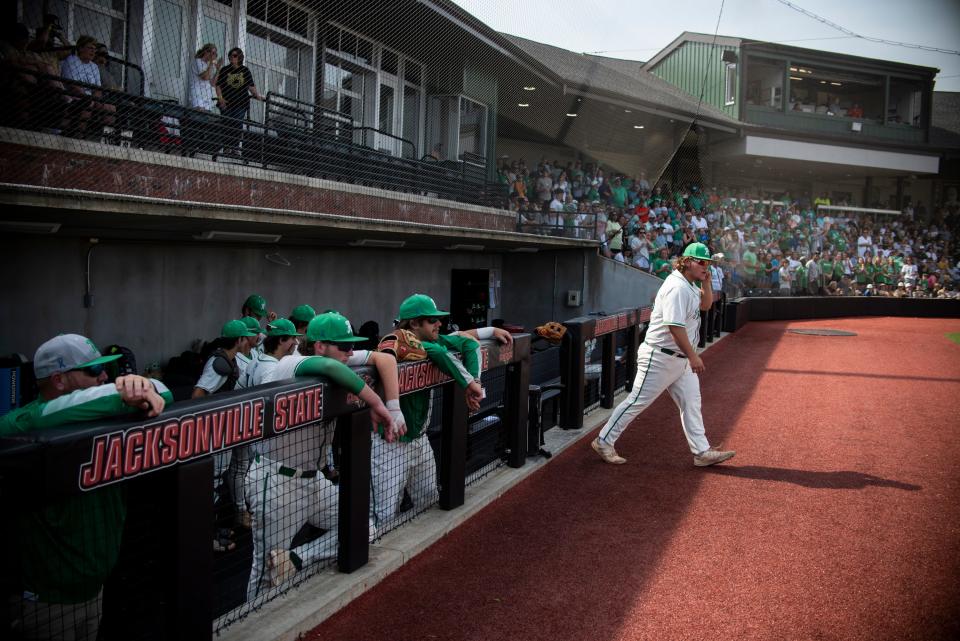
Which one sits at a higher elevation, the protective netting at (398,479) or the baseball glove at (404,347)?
the baseball glove at (404,347)

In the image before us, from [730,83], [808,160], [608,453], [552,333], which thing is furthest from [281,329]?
[808,160]

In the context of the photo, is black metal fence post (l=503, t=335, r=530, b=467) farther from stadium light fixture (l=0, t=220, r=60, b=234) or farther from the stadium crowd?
the stadium crowd

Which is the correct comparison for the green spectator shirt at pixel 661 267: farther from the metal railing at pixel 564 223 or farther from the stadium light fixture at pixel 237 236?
the stadium light fixture at pixel 237 236

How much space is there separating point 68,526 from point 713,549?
3273mm

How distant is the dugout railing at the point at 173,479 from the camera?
207cm

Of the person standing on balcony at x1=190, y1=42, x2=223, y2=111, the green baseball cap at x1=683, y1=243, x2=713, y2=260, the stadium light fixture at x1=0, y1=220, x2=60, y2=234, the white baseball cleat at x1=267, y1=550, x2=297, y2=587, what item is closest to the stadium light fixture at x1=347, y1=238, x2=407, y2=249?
the person standing on balcony at x1=190, y1=42, x2=223, y2=111

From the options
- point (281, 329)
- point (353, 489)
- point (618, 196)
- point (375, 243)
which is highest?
point (618, 196)

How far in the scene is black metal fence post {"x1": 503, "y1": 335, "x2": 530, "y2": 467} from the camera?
5457 millimetres

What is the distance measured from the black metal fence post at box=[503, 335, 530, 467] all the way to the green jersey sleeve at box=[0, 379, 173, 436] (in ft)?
10.9

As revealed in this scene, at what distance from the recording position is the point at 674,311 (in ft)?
18.3

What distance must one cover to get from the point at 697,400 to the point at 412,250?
8713mm

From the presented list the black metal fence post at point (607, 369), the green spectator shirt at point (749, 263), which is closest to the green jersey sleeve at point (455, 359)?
the black metal fence post at point (607, 369)

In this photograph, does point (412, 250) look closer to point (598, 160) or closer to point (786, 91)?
point (598, 160)

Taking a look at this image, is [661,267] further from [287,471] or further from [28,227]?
[287,471]
